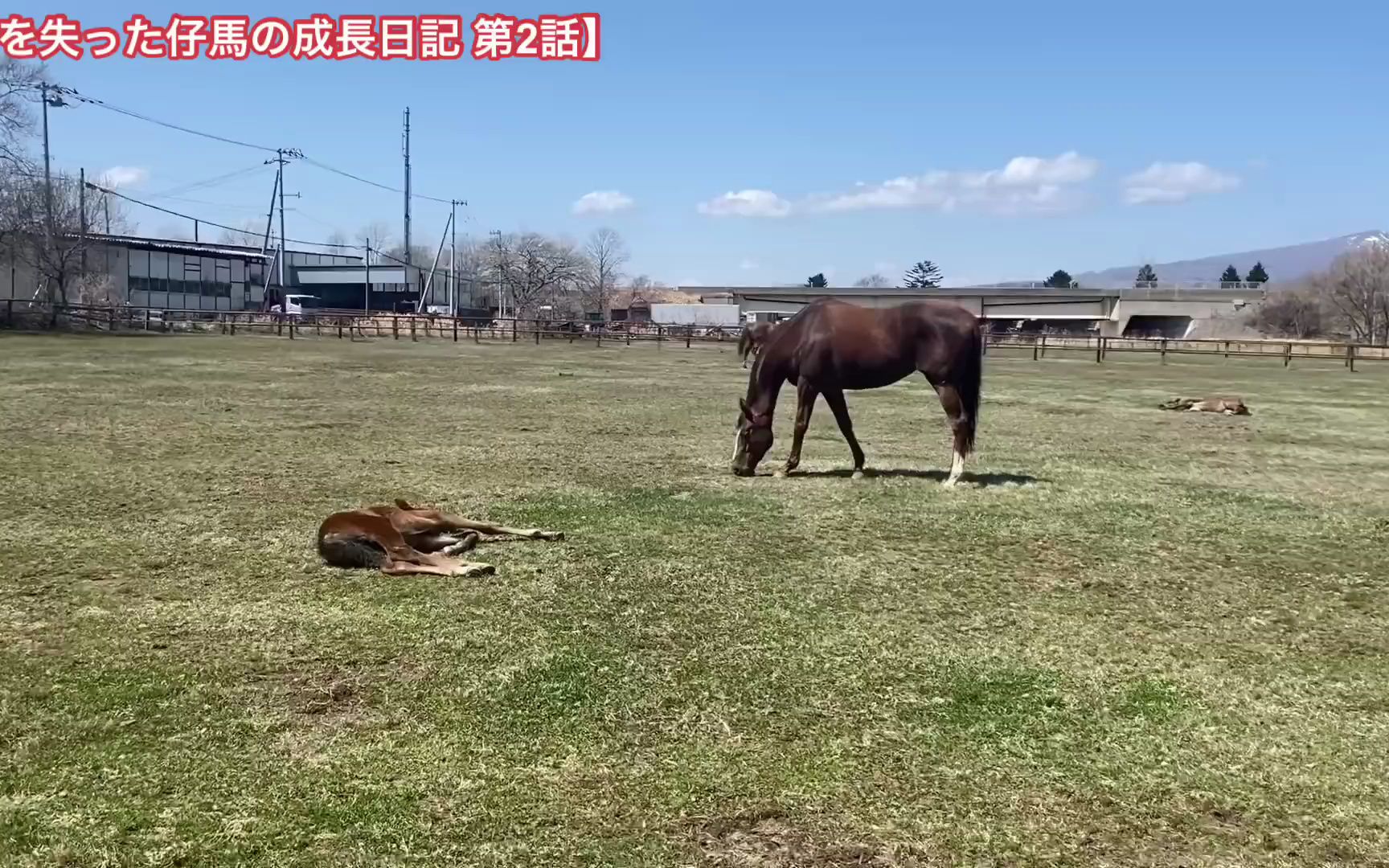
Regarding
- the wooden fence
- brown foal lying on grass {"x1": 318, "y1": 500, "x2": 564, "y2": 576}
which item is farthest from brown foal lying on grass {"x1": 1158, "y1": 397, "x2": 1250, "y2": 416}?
the wooden fence

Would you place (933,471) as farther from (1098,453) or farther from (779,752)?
(779,752)

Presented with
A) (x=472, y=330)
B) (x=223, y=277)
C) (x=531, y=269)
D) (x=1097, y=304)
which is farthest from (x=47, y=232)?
(x=1097, y=304)

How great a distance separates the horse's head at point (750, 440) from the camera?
962 centimetres

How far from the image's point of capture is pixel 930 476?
10031mm

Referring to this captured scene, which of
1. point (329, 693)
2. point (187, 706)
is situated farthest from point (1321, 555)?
point (187, 706)

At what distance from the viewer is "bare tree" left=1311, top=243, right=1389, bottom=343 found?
237 feet

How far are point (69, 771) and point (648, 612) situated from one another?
2.71 m

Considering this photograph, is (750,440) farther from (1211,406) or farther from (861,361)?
(1211,406)

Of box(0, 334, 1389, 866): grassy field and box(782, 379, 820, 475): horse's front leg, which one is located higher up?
box(782, 379, 820, 475): horse's front leg

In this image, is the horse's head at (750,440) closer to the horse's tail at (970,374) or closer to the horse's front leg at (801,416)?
the horse's front leg at (801,416)

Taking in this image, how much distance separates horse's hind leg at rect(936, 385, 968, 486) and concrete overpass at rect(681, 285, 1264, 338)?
76582 millimetres

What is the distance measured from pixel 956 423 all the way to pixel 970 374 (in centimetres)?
51

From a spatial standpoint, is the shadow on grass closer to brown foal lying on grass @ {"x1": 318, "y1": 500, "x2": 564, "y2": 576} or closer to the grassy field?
the grassy field

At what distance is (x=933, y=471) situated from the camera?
1032 cm
